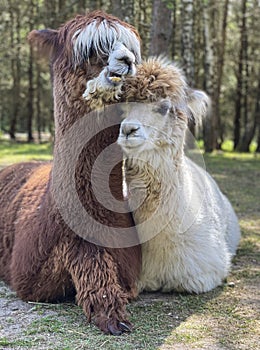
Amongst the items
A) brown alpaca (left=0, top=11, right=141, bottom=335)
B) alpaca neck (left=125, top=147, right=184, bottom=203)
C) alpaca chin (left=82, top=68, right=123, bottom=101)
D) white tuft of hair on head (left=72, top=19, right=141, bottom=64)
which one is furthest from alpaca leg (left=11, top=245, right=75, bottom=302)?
white tuft of hair on head (left=72, top=19, right=141, bottom=64)

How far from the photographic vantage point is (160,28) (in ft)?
30.3

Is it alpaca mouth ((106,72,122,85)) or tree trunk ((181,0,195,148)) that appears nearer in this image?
alpaca mouth ((106,72,122,85))

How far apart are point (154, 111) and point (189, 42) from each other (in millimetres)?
9814

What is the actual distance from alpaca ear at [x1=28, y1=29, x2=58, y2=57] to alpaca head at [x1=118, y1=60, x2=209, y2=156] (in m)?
0.61

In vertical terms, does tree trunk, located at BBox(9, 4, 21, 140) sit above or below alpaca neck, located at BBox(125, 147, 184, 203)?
above

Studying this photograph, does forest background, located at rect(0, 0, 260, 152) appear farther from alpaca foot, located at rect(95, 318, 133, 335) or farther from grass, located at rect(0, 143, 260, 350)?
alpaca foot, located at rect(95, 318, 133, 335)

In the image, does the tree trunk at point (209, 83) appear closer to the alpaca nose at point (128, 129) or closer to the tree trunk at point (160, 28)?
the tree trunk at point (160, 28)

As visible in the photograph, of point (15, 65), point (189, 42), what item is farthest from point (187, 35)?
point (15, 65)

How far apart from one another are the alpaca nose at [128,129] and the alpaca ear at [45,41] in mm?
777

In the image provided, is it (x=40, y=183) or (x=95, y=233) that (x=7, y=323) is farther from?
(x=40, y=183)

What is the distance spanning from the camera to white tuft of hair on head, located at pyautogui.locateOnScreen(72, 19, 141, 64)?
11.7 feet

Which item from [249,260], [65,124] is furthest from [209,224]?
[65,124]

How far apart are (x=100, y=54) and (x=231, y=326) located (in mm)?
1819

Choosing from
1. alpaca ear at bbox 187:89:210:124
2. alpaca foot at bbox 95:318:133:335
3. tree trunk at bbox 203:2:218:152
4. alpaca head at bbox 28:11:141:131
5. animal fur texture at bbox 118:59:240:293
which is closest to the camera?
alpaca foot at bbox 95:318:133:335
